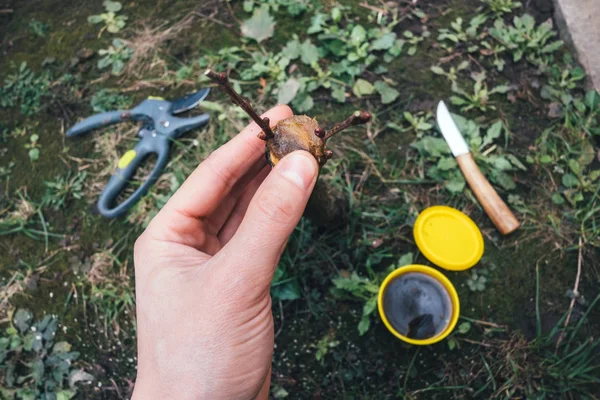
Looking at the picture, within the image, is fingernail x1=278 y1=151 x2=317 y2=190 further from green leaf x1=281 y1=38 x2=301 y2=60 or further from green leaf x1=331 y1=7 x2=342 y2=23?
green leaf x1=331 y1=7 x2=342 y2=23

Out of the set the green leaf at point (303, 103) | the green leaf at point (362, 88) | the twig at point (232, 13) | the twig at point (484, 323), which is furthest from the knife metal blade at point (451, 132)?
the twig at point (232, 13)

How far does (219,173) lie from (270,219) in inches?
24.0

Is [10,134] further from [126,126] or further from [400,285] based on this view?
[400,285]

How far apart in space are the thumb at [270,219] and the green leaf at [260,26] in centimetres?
174

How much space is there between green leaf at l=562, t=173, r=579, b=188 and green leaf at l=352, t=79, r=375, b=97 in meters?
1.16

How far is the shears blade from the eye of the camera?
2.44m

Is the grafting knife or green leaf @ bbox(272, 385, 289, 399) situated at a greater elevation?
the grafting knife

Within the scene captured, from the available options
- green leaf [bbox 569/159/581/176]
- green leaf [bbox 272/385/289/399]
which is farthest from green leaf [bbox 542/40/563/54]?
green leaf [bbox 272/385/289/399]

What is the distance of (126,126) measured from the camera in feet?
8.84

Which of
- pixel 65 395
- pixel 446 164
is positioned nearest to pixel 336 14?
pixel 446 164

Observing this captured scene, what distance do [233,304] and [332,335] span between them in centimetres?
103

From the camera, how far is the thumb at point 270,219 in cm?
129

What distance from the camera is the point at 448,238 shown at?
228cm

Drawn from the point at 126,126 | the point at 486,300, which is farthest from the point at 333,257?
the point at 126,126
